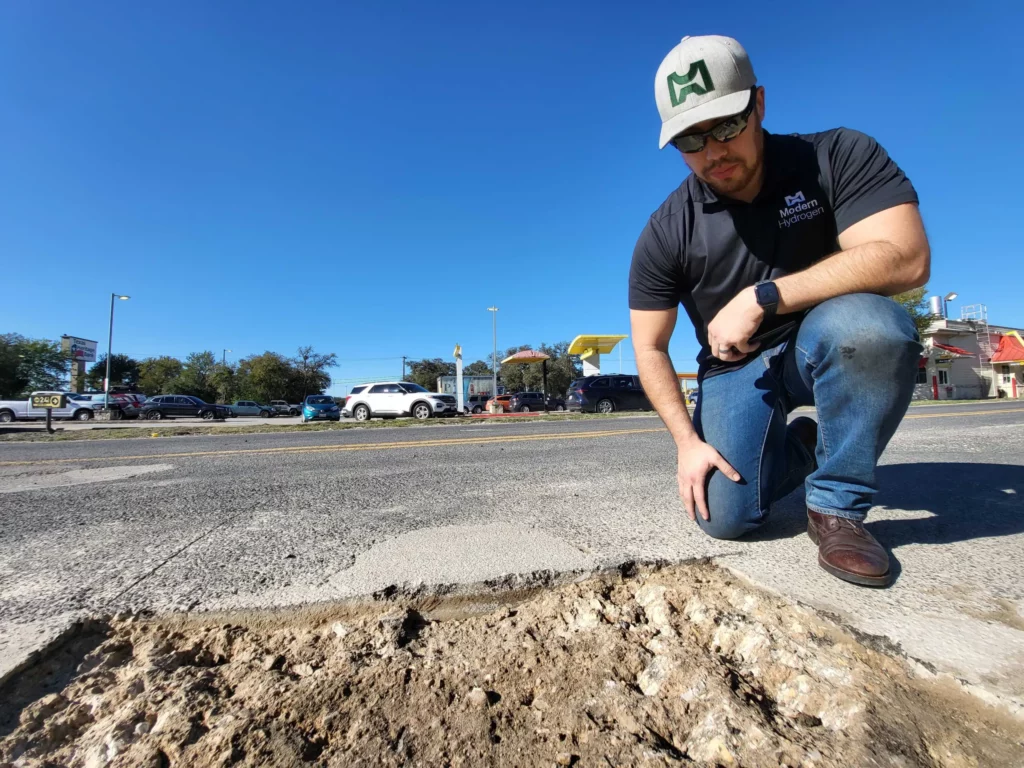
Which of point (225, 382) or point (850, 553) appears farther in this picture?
point (225, 382)

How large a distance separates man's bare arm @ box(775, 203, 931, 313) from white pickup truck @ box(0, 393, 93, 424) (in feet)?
120

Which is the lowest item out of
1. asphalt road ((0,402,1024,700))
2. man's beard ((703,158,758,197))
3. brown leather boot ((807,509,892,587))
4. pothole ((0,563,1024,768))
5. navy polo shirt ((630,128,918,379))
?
pothole ((0,563,1024,768))

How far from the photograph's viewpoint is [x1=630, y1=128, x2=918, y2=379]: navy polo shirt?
163 centimetres

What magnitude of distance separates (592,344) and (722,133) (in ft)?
82.5

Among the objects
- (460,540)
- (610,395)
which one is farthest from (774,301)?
(610,395)

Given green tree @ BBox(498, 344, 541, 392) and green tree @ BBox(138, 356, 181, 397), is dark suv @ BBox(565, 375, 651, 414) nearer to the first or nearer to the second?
green tree @ BBox(498, 344, 541, 392)

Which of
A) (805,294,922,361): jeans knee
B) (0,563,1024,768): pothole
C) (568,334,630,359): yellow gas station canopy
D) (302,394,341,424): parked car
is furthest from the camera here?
(568,334,630,359): yellow gas station canopy

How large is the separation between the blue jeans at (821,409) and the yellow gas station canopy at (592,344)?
24295 mm

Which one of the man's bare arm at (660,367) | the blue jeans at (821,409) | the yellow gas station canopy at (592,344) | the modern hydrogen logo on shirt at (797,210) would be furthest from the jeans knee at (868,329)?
the yellow gas station canopy at (592,344)

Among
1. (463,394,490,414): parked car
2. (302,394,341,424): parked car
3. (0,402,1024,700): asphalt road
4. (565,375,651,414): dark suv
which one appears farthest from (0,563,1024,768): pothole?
(463,394,490,414): parked car

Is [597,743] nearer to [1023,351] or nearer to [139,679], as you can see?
[139,679]

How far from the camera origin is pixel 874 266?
1.45m

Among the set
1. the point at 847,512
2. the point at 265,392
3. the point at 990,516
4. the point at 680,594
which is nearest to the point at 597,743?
the point at 680,594

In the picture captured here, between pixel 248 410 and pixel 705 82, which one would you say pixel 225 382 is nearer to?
pixel 248 410
